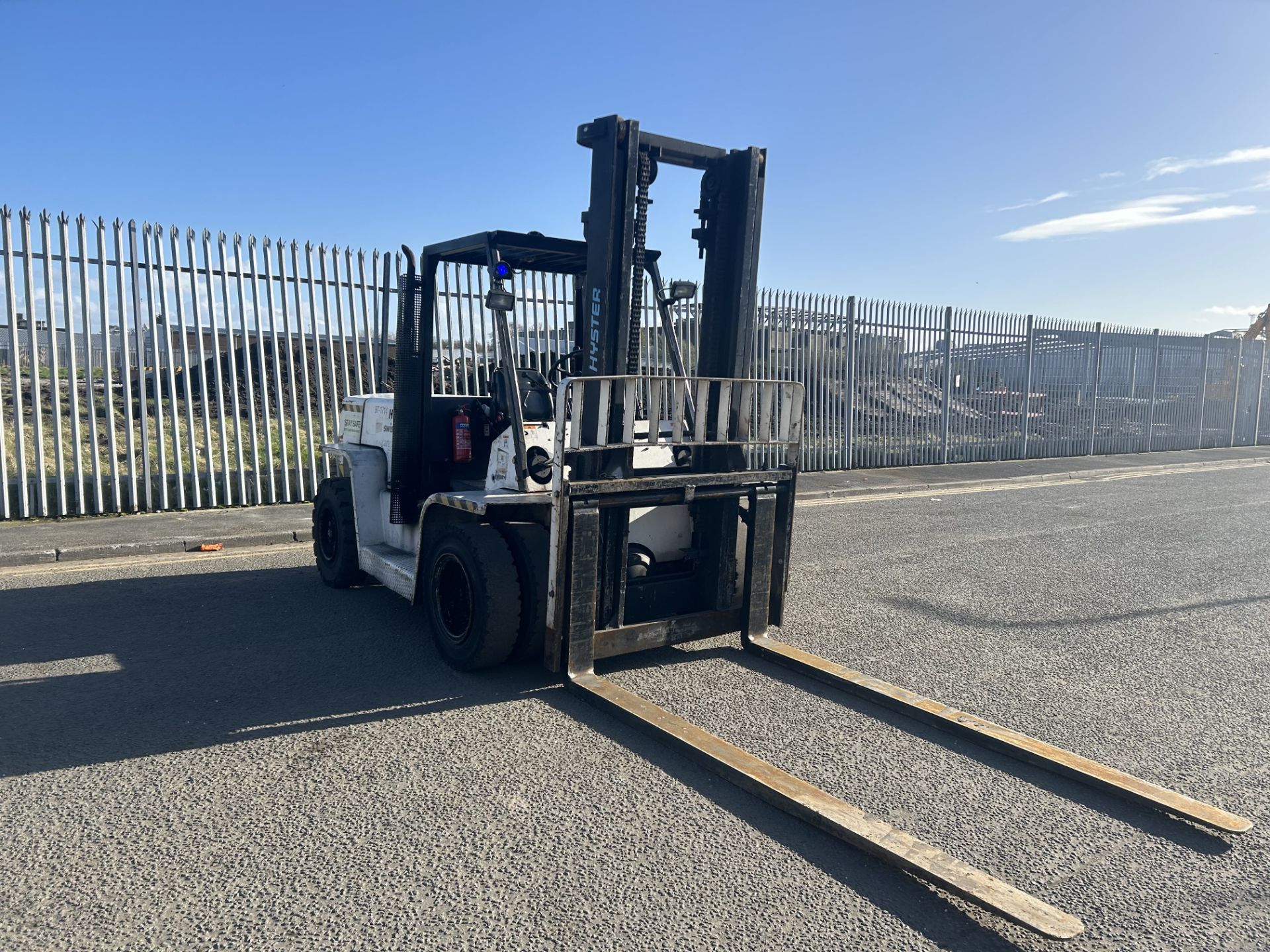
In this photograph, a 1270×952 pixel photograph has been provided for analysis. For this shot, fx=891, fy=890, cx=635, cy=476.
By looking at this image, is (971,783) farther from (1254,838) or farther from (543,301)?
(543,301)

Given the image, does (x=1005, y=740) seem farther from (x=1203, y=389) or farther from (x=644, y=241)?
(x=1203, y=389)

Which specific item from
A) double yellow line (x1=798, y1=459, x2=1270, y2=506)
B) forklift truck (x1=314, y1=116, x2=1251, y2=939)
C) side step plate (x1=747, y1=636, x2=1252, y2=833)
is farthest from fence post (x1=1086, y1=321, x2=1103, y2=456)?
side step plate (x1=747, y1=636, x2=1252, y2=833)

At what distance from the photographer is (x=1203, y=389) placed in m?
25.3

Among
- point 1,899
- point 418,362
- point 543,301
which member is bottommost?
point 1,899

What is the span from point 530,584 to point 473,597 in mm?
337

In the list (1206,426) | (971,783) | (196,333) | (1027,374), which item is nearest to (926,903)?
(971,783)

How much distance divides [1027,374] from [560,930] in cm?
2016

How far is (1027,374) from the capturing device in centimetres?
2034

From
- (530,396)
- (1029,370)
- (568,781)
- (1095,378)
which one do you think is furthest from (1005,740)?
(1095,378)

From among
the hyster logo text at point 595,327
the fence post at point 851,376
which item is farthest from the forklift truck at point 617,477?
the fence post at point 851,376

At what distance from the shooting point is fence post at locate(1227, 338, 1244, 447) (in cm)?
2627

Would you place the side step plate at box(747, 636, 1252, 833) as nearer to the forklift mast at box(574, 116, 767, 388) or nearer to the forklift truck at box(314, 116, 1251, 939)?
the forklift truck at box(314, 116, 1251, 939)

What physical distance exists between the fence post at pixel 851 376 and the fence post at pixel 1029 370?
18.9 feet

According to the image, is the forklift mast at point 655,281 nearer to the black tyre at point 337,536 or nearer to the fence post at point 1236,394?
the black tyre at point 337,536
